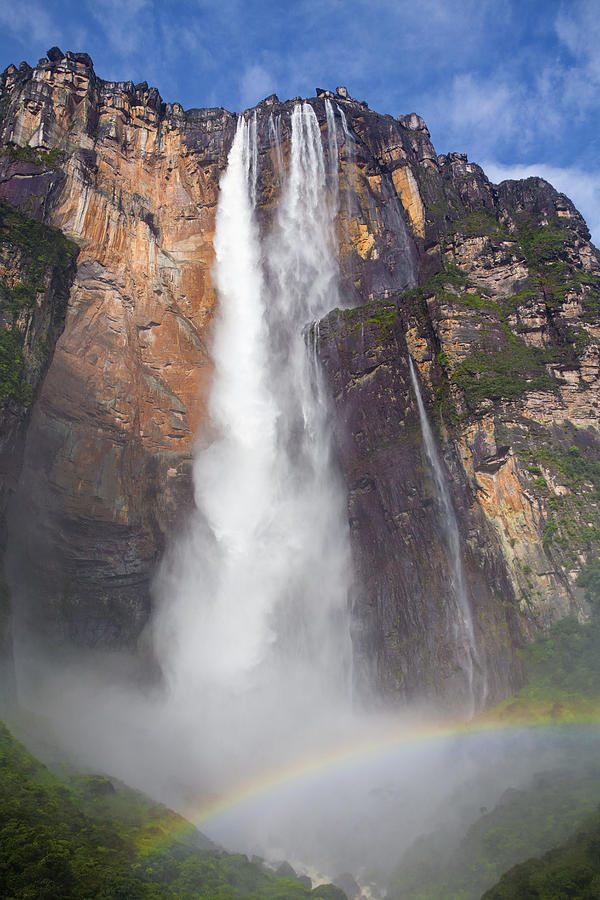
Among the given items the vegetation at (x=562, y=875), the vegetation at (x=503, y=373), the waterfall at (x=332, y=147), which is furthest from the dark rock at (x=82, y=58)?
the vegetation at (x=562, y=875)

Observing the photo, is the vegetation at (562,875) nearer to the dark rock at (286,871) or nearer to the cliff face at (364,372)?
the dark rock at (286,871)

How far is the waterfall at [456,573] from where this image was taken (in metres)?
23.0

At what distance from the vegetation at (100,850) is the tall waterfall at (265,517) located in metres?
7.11

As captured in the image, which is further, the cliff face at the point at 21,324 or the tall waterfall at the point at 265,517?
the tall waterfall at the point at 265,517

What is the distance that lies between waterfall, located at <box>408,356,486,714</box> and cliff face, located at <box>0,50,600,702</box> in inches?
15.4

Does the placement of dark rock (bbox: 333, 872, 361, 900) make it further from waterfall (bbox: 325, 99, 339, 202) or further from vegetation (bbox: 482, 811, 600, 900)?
waterfall (bbox: 325, 99, 339, 202)

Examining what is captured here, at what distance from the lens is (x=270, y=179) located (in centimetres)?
3991

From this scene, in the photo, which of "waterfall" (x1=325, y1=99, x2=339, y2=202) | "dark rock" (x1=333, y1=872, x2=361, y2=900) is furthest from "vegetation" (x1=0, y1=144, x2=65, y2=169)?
"dark rock" (x1=333, y1=872, x2=361, y2=900)

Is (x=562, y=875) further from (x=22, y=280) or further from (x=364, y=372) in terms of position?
(x=22, y=280)

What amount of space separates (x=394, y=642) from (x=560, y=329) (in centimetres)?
1813

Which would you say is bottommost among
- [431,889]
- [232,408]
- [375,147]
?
[431,889]

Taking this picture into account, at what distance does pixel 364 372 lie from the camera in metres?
30.2

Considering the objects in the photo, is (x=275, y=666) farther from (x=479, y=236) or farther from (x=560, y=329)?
(x=479, y=236)

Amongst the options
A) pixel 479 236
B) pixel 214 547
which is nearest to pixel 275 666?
pixel 214 547
